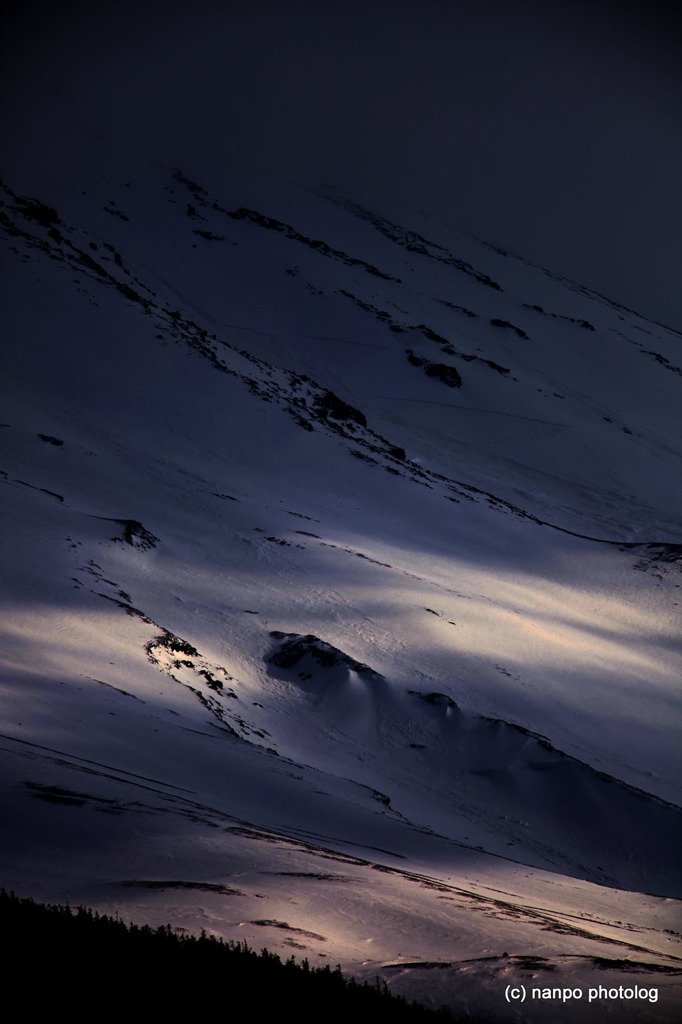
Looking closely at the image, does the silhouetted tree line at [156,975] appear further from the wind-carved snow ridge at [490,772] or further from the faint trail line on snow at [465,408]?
the faint trail line on snow at [465,408]

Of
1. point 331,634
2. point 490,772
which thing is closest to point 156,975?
point 490,772

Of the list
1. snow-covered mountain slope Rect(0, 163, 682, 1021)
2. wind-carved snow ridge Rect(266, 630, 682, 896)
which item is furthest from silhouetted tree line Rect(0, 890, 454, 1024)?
wind-carved snow ridge Rect(266, 630, 682, 896)

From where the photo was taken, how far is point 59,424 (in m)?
26.6

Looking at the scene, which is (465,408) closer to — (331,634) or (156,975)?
(331,634)

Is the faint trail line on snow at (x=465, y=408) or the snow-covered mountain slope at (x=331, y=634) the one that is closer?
the snow-covered mountain slope at (x=331, y=634)

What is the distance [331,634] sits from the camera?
59.9ft

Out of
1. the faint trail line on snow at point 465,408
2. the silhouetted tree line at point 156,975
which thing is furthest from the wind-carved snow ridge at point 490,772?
the faint trail line on snow at point 465,408

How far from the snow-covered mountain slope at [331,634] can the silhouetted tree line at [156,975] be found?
23.3 inches

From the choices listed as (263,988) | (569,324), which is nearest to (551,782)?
(263,988)

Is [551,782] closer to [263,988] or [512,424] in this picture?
[263,988]

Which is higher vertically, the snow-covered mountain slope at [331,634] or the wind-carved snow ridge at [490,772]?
the snow-covered mountain slope at [331,634]

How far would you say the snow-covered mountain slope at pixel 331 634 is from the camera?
7.53 metres

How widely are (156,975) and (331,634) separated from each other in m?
13.1

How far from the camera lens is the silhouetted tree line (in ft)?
16.0
